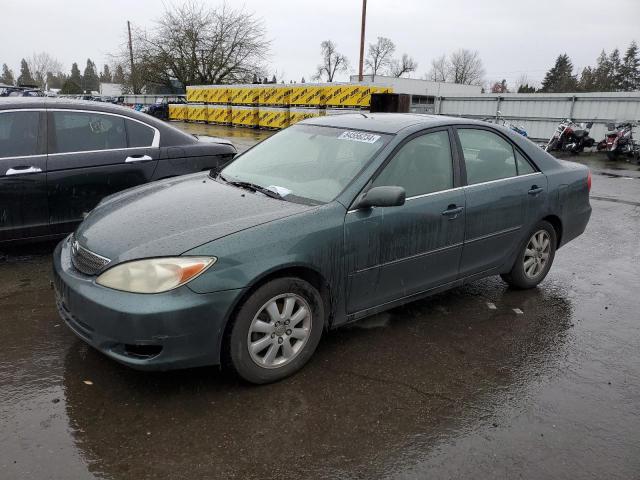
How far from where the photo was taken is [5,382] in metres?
3.08

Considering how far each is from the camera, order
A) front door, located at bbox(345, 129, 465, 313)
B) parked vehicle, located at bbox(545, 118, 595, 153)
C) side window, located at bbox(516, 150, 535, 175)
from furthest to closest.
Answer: parked vehicle, located at bbox(545, 118, 595, 153), side window, located at bbox(516, 150, 535, 175), front door, located at bbox(345, 129, 465, 313)

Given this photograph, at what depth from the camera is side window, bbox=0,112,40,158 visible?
4.79 metres

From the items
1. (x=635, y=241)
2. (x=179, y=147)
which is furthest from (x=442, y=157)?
(x=635, y=241)

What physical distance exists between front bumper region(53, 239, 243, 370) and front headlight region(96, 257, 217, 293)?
0.12 feet

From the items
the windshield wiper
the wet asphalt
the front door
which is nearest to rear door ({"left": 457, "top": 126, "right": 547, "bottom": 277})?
the front door

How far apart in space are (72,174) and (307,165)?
253cm

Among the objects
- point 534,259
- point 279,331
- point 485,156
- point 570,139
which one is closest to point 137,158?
point 279,331

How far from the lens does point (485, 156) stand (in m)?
4.26

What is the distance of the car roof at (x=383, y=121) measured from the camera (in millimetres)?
3893

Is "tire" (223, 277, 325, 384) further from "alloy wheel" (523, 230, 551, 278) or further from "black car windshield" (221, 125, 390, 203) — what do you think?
"alloy wheel" (523, 230, 551, 278)

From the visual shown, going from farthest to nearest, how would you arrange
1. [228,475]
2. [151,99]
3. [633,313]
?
[151,99]
[633,313]
[228,475]

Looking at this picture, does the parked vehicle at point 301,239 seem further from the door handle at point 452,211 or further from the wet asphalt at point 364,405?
the wet asphalt at point 364,405

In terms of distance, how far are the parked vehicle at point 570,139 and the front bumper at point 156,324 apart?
16377mm

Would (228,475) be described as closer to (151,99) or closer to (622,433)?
(622,433)
